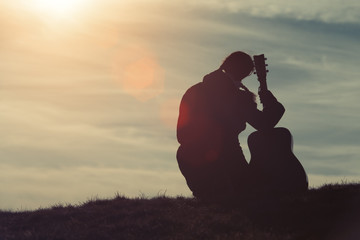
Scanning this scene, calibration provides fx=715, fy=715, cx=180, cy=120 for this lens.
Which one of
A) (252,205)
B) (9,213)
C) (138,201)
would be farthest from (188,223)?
(9,213)

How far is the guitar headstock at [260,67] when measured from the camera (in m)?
18.0

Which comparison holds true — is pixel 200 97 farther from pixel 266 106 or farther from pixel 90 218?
pixel 90 218

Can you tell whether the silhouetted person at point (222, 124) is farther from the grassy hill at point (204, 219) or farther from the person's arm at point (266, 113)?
the grassy hill at point (204, 219)

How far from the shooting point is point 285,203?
53.1ft

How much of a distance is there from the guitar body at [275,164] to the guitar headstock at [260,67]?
53.8 inches

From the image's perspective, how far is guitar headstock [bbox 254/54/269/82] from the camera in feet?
59.1

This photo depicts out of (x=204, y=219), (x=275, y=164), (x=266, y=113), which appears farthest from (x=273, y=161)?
(x=204, y=219)

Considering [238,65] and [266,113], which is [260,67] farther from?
[266,113]

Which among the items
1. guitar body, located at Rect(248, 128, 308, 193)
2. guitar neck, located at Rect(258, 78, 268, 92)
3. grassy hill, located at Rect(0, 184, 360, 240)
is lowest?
grassy hill, located at Rect(0, 184, 360, 240)

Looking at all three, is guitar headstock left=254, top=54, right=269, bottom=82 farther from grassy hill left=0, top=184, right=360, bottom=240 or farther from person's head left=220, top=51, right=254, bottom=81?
grassy hill left=0, top=184, right=360, bottom=240

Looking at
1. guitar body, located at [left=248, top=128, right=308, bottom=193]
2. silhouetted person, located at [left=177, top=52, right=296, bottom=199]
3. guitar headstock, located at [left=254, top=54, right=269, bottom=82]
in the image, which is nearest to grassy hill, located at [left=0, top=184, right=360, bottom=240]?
guitar body, located at [left=248, top=128, right=308, bottom=193]

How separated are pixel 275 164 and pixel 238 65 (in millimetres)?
2686

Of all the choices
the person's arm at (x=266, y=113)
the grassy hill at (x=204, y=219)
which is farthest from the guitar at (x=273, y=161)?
the grassy hill at (x=204, y=219)

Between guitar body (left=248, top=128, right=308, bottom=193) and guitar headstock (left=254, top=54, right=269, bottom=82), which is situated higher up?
guitar headstock (left=254, top=54, right=269, bottom=82)
